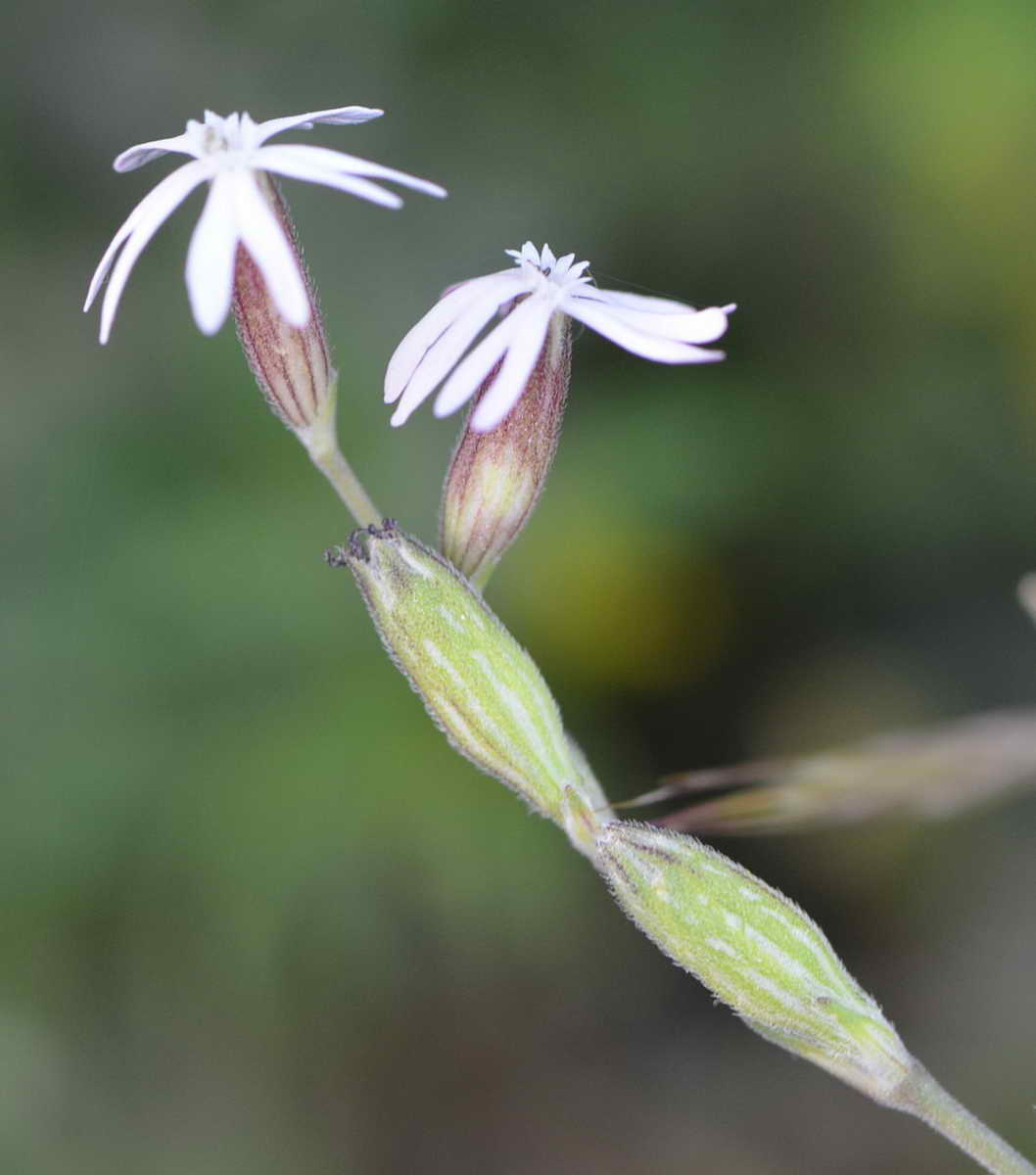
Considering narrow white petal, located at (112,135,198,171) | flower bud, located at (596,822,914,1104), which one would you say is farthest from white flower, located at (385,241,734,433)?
flower bud, located at (596,822,914,1104)

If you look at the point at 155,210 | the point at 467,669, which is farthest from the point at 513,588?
the point at 155,210

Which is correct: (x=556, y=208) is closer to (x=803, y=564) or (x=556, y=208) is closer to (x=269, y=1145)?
(x=803, y=564)

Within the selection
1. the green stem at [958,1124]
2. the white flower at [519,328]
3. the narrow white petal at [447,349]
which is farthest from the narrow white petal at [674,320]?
the green stem at [958,1124]

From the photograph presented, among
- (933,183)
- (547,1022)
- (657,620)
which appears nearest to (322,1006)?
(547,1022)

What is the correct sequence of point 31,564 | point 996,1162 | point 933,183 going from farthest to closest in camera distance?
point 933,183
point 31,564
point 996,1162

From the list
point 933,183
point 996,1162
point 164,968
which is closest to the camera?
point 996,1162

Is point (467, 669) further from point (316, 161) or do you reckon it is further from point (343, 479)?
point (316, 161)

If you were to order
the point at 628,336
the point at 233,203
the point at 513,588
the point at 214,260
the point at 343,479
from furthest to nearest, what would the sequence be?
the point at 513,588 < the point at 343,479 < the point at 628,336 < the point at 233,203 < the point at 214,260
